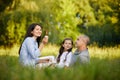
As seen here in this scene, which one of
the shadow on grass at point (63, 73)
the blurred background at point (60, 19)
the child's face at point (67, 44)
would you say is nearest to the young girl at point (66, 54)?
the child's face at point (67, 44)

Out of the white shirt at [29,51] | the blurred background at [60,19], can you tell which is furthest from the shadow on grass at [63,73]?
the blurred background at [60,19]

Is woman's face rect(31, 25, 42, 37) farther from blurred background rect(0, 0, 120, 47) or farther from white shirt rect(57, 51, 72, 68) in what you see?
blurred background rect(0, 0, 120, 47)

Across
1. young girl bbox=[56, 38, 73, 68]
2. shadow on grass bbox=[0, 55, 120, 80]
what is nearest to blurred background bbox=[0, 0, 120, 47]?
young girl bbox=[56, 38, 73, 68]

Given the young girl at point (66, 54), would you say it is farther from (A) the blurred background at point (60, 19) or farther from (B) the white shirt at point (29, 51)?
(A) the blurred background at point (60, 19)

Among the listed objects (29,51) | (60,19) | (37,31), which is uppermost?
(37,31)

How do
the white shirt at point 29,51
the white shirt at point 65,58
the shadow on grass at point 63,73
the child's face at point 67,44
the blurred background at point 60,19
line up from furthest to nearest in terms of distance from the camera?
the blurred background at point 60,19
the child's face at point 67,44
the white shirt at point 65,58
the white shirt at point 29,51
the shadow on grass at point 63,73

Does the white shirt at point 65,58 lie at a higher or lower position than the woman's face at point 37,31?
lower

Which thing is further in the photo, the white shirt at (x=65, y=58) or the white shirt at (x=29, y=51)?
the white shirt at (x=65, y=58)

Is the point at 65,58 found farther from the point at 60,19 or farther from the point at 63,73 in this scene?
the point at 60,19

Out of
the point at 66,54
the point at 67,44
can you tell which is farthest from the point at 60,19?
the point at 66,54

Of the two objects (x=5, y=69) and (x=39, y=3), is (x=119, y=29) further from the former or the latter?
(x=5, y=69)

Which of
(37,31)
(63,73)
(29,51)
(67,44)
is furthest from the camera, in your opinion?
(67,44)

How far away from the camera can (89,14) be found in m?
20.9

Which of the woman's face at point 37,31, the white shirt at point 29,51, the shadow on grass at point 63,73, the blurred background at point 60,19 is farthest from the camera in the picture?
the blurred background at point 60,19
